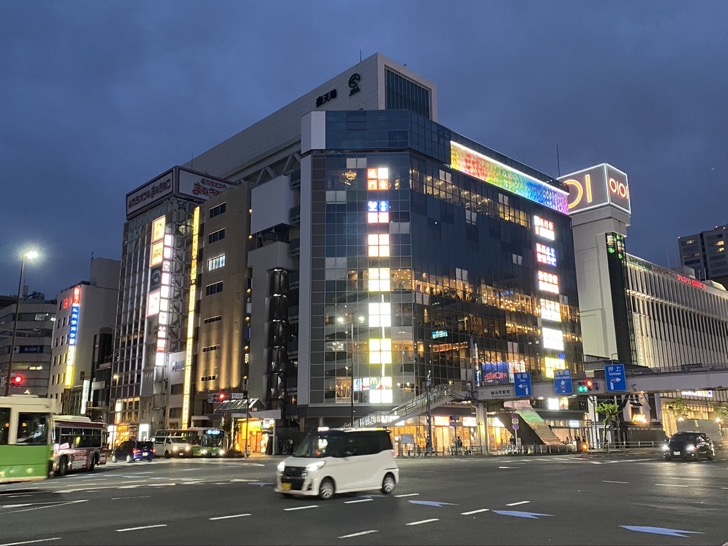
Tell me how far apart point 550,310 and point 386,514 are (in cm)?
8377

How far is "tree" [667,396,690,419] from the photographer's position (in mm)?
108756

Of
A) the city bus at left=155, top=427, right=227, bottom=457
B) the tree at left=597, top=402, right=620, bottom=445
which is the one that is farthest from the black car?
the city bus at left=155, top=427, right=227, bottom=457

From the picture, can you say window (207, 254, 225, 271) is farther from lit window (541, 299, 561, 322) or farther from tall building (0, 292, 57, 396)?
tall building (0, 292, 57, 396)

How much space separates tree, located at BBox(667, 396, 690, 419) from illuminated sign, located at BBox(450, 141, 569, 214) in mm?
39115

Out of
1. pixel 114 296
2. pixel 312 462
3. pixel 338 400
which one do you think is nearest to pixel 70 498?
pixel 312 462

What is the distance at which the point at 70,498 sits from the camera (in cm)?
2011

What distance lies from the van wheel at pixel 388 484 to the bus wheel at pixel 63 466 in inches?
922

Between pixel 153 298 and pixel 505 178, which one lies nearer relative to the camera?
pixel 505 178

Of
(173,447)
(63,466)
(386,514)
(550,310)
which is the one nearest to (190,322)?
(173,447)

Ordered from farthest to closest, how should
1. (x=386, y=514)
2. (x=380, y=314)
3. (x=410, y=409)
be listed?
(x=380, y=314) < (x=410, y=409) < (x=386, y=514)

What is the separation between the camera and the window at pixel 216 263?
9106 cm

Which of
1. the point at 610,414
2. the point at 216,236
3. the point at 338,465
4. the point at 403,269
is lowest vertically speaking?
the point at 338,465

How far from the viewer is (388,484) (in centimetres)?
2061

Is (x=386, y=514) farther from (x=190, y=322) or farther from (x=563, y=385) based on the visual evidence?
(x=190, y=322)
